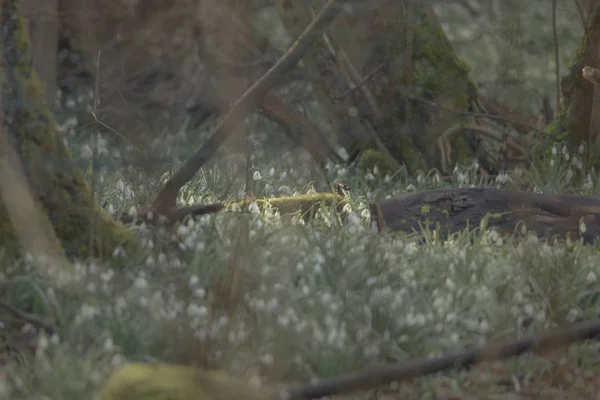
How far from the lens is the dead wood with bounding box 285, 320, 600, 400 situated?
3332mm

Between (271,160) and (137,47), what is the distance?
332 centimetres

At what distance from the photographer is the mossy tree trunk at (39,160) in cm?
513

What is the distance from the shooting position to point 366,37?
9.54 meters

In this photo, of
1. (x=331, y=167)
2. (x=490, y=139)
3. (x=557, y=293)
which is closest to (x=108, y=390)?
(x=557, y=293)

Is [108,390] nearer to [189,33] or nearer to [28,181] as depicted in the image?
[28,181]

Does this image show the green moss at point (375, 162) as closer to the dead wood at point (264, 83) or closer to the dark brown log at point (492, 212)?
the dark brown log at point (492, 212)

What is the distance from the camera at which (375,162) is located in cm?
909

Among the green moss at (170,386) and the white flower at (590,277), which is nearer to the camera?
the green moss at (170,386)

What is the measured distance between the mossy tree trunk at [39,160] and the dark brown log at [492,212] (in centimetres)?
215

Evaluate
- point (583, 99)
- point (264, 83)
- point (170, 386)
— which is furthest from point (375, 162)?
point (170, 386)

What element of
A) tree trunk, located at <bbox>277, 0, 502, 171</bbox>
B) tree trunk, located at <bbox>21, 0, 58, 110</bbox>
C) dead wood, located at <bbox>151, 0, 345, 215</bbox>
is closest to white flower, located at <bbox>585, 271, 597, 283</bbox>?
dead wood, located at <bbox>151, 0, 345, 215</bbox>

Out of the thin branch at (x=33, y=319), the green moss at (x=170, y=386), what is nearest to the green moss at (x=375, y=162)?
the thin branch at (x=33, y=319)

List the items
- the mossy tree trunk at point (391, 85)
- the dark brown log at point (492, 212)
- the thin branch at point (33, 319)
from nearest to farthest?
the thin branch at point (33, 319) → the dark brown log at point (492, 212) → the mossy tree trunk at point (391, 85)

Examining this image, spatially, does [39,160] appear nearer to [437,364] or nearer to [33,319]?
[33,319]
